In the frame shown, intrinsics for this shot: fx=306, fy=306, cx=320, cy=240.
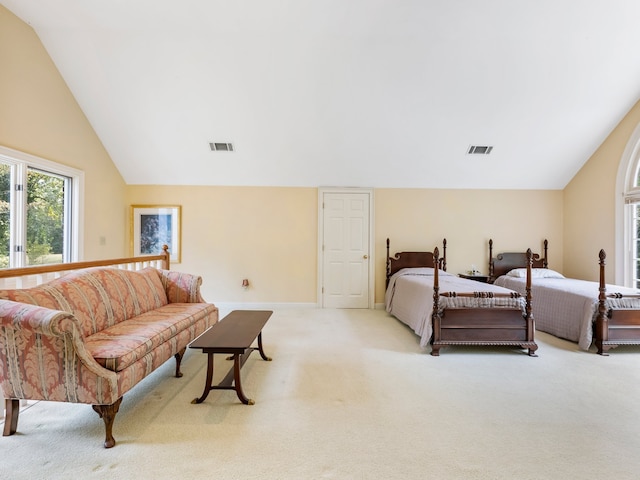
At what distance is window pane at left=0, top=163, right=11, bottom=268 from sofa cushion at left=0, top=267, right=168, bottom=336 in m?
1.19

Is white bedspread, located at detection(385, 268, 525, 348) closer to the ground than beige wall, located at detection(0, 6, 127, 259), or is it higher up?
closer to the ground

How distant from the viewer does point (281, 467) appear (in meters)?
1.67

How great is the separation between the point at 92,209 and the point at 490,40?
227 inches

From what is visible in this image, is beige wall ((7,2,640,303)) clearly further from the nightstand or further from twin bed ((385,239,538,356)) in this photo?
twin bed ((385,239,538,356))

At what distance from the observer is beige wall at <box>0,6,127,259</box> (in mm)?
3170

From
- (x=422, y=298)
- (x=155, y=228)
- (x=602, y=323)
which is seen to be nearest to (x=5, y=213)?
(x=155, y=228)

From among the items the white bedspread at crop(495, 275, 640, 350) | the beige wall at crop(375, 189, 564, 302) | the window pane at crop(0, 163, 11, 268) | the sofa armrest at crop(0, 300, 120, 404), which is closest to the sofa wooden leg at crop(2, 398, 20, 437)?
the sofa armrest at crop(0, 300, 120, 404)

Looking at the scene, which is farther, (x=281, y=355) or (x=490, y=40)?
(x=490, y=40)

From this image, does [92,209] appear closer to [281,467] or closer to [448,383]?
[281,467]

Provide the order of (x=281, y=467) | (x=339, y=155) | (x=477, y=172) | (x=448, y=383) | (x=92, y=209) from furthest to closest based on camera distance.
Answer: (x=477, y=172) < (x=339, y=155) < (x=92, y=209) < (x=448, y=383) < (x=281, y=467)

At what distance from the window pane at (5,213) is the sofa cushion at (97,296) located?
119 cm

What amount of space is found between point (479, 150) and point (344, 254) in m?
2.83

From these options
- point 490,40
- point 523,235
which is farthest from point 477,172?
point 490,40

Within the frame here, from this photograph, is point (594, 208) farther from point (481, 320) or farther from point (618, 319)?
point (481, 320)
